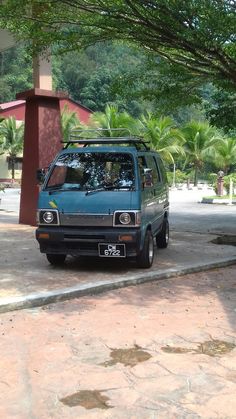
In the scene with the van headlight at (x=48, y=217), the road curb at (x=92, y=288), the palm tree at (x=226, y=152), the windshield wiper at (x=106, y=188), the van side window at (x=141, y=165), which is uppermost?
the palm tree at (x=226, y=152)

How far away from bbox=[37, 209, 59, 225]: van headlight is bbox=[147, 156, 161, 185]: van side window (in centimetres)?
216

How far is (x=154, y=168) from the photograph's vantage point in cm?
962

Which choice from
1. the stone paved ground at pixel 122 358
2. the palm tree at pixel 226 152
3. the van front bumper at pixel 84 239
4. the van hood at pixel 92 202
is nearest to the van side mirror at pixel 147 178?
the van hood at pixel 92 202

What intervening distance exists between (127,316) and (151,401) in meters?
2.11

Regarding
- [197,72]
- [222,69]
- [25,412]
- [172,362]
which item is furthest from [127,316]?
[197,72]

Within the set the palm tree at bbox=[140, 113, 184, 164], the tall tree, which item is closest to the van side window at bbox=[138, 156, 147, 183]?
the tall tree

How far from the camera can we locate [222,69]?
9.30 m

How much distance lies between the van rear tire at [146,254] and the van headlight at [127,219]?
0.54m

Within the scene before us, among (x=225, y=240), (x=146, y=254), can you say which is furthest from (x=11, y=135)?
(x=146, y=254)

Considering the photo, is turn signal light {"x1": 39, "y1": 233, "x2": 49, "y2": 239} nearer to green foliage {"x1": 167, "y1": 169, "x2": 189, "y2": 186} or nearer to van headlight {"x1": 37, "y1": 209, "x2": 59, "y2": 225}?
van headlight {"x1": 37, "y1": 209, "x2": 59, "y2": 225}

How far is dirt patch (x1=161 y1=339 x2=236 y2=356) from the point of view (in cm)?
477

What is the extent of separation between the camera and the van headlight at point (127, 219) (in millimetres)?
7613

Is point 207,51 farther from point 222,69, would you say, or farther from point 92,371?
point 92,371

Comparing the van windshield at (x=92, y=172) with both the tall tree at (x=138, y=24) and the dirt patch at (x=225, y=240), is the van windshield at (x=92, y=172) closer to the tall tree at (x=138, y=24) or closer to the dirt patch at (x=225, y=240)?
the tall tree at (x=138, y=24)
